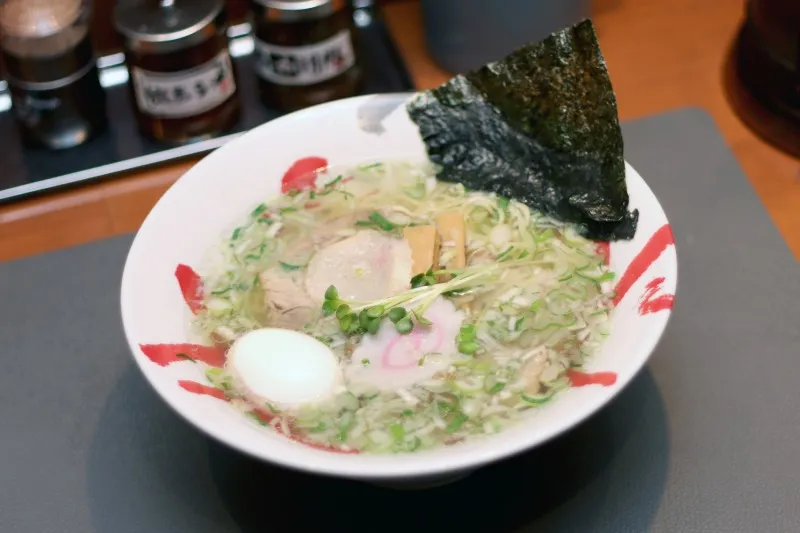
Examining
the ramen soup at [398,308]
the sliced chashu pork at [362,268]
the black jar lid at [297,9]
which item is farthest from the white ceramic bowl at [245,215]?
the black jar lid at [297,9]

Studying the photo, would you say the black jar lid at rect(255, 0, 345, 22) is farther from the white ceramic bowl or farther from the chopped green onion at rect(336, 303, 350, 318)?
the chopped green onion at rect(336, 303, 350, 318)

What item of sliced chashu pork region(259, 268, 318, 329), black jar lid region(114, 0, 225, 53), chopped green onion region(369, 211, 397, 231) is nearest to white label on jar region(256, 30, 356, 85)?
black jar lid region(114, 0, 225, 53)

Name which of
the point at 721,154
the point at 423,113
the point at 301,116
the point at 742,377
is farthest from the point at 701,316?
the point at 301,116

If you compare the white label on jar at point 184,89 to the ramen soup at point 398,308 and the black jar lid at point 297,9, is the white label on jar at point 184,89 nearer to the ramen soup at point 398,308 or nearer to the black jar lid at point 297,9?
the black jar lid at point 297,9

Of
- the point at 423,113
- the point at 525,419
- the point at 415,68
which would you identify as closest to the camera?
the point at 525,419

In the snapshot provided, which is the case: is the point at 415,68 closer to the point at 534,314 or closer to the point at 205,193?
the point at 205,193

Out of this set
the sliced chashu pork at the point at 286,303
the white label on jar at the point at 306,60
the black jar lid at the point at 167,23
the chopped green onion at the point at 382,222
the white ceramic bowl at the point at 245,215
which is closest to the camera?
the white ceramic bowl at the point at 245,215

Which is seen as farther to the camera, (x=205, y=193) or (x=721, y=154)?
(x=721, y=154)

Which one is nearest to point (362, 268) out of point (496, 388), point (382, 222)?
point (382, 222)
